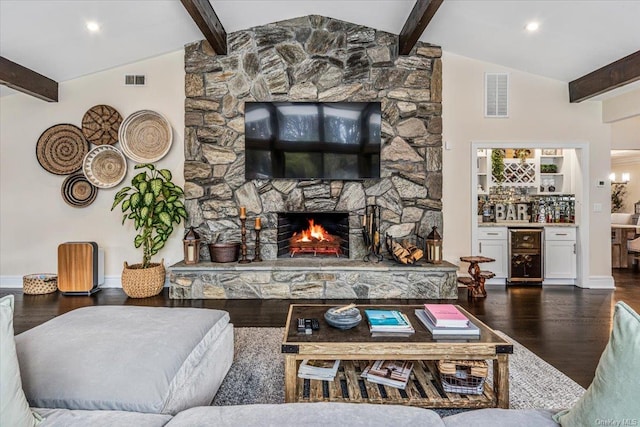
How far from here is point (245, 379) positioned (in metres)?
2.29

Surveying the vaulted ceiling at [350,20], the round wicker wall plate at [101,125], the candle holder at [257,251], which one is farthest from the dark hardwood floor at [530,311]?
the vaulted ceiling at [350,20]

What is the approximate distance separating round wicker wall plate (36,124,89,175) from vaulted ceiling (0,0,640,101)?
2.23ft

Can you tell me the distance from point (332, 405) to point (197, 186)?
4.01 m

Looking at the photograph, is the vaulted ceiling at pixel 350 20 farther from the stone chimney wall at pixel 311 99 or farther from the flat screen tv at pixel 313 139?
the flat screen tv at pixel 313 139

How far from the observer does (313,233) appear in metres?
5.00

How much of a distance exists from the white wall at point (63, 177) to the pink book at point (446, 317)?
369 centimetres

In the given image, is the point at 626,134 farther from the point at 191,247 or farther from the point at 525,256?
the point at 191,247

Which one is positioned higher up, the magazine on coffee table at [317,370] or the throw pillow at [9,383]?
the throw pillow at [9,383]

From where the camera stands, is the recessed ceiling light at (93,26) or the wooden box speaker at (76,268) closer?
the recessed ceiling light at (93,26)

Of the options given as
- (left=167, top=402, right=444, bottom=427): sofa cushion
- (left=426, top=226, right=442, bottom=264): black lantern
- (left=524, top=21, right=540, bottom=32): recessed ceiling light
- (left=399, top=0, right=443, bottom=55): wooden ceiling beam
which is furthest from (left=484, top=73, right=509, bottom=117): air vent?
(left=167, top=402, right=444, bottom=427): sofa cushion

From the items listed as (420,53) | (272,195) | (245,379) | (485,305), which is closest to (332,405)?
(245,379)

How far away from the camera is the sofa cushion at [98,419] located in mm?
1100

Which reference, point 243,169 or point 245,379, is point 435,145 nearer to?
point 243,169

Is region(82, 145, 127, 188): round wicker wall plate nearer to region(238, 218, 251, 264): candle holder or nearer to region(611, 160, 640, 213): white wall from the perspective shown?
region(238, 218, 251, 264): candle holder
